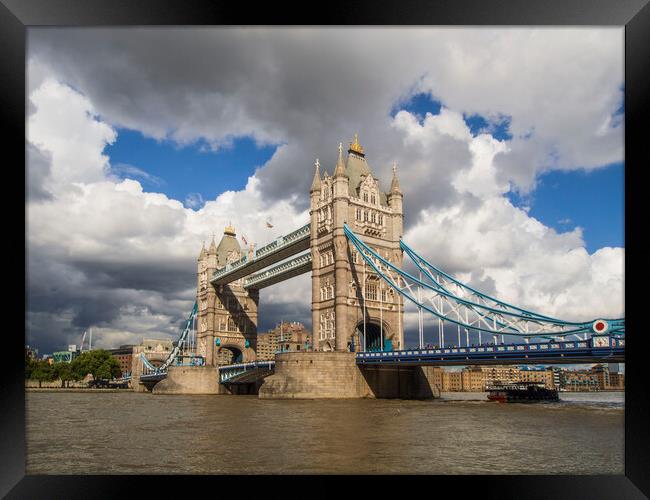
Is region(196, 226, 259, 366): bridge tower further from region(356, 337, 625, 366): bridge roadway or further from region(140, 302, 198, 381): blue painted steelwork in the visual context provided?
region(356, 337, 625, 366): bridge roadway

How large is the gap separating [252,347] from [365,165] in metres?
40.8

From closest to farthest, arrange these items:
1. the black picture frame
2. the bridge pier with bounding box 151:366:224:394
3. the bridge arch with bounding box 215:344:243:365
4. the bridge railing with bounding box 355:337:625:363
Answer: the black picture frame → the bridge railing with bounding box 355:337:625:363 → the bridge pier with bounding box 151:366:224:394 → the bridge arch with bounding box 215:344:243:365

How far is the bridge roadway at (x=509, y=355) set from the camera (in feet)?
112

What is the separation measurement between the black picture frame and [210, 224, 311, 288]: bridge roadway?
53.0 metres

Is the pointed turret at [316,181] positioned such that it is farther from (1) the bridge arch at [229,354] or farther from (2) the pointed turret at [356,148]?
(1) the bridge arch at [229,354]

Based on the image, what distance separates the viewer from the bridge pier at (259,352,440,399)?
156 feet

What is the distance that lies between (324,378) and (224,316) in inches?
1794

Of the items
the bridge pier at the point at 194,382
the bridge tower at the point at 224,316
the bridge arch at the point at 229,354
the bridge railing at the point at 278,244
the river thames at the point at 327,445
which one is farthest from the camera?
the bridge arch at the point at 229,354

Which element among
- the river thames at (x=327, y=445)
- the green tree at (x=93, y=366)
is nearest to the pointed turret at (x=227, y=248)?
the green tree at (x=93, y=366)

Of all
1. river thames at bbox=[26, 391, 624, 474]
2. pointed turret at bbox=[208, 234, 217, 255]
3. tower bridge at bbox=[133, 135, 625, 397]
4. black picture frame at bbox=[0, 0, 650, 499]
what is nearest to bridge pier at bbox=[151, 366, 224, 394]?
tower bridge at bbox=[133, 135, 625, 397]

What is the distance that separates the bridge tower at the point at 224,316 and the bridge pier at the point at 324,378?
3975cm

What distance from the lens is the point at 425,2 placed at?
9281 millimetres
